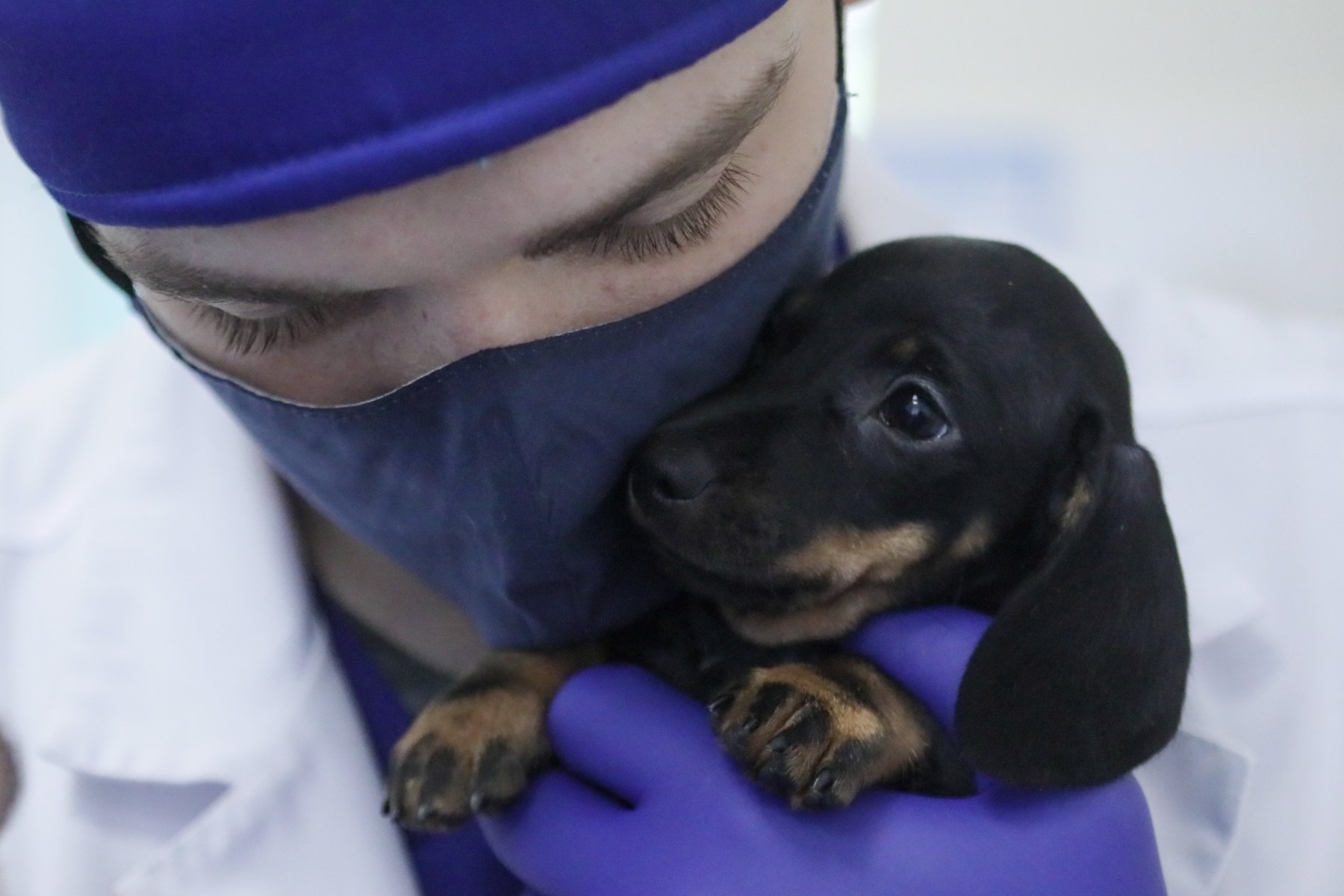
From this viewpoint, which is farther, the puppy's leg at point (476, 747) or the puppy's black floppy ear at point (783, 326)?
the puppy's black floppy ear at point (783, 326)

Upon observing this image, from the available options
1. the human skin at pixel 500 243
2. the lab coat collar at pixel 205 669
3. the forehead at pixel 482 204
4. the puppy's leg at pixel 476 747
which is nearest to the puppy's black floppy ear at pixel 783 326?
the human skin at pixel 500 243

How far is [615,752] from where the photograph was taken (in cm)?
123

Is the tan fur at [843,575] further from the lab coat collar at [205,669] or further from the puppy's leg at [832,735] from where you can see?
the lab coat collar at [205,669]

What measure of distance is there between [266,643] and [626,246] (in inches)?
27.6

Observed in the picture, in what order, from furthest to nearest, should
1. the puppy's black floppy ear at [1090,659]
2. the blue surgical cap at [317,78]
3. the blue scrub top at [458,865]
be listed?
the blue scrub top at [458,865]
the puppy's black floppy ear at [1090,659]
the blue surgical cap at [317,78]

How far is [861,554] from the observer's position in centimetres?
122

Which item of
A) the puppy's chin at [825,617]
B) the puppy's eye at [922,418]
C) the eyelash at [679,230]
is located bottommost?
the puppy's chin at [825,617]

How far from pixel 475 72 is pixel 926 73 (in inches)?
119

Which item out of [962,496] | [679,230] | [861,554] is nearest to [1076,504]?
[962,496]

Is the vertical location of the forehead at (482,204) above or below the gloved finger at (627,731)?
above

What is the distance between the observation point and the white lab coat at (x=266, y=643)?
53.4 inches

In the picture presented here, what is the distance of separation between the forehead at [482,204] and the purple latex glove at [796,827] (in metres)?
0.53

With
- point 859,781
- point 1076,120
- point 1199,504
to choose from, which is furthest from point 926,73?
point 859,781

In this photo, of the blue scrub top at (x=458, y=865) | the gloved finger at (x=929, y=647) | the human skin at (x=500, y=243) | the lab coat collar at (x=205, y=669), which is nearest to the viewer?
the human skin at (x=500, y=243)
